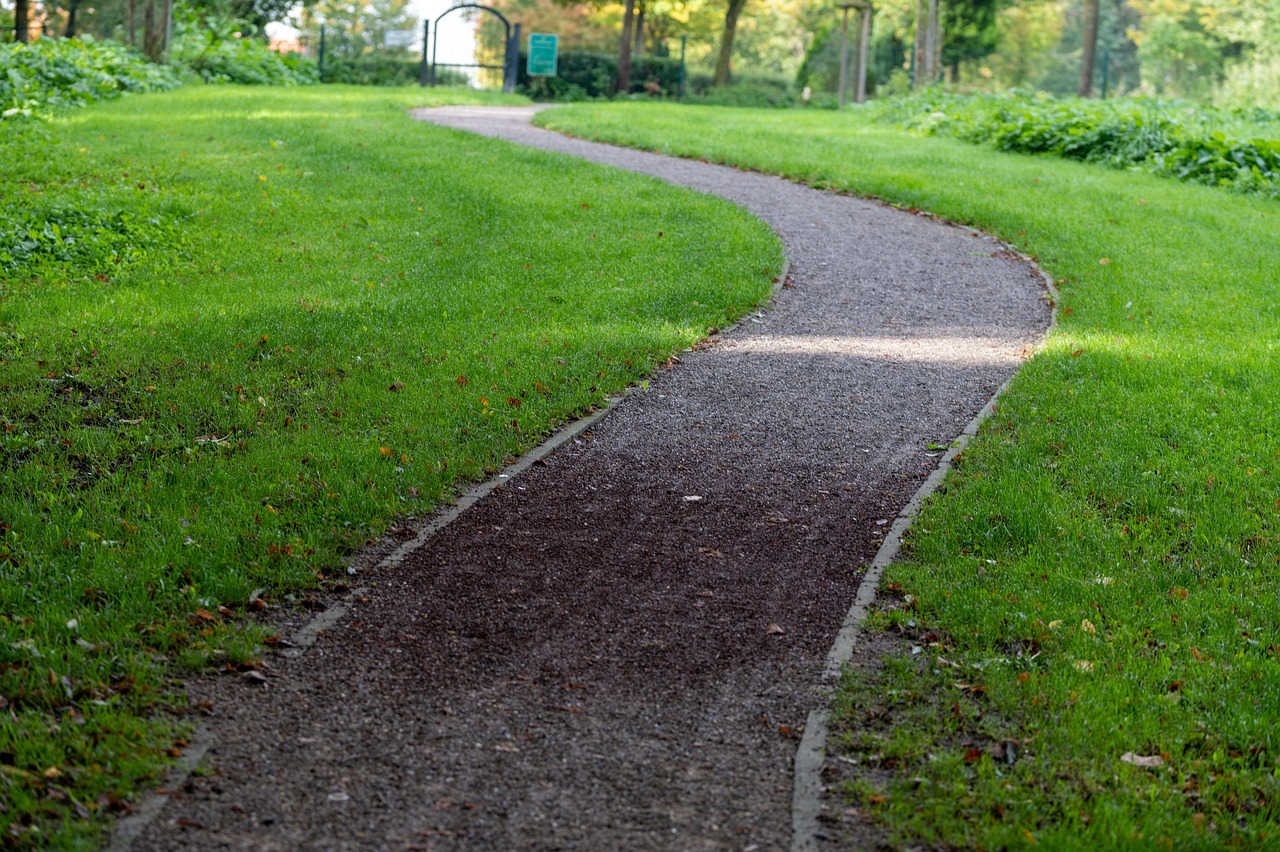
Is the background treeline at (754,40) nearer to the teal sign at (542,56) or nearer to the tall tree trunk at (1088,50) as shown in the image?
the tall tree trunk at (1088,50)

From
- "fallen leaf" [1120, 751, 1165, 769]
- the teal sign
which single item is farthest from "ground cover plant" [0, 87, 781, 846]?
the teal sign

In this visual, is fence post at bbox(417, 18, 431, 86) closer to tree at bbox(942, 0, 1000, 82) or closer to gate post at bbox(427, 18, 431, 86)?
gate post at bbox(427, 18, 431, 86)

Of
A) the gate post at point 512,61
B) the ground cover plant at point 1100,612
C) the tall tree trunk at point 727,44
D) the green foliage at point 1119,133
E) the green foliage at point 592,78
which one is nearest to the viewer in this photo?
the ground cover plant at point 1100,612

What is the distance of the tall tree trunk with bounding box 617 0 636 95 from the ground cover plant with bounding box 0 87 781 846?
20.7 meters

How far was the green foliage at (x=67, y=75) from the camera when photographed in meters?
18.8

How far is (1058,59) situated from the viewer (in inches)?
2687

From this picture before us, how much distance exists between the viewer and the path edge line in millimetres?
3482

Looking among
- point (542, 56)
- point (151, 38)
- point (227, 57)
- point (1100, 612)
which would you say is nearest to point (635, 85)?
point (542, 56)

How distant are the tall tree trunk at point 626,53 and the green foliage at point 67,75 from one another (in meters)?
14.0

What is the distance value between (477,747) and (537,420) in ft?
10.6

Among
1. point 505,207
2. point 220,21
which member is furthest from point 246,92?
point 505,207

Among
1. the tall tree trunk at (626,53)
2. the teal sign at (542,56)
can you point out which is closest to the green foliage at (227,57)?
the teal sign at (542,56)

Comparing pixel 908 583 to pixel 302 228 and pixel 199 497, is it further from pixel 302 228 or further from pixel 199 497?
pixel 302 228

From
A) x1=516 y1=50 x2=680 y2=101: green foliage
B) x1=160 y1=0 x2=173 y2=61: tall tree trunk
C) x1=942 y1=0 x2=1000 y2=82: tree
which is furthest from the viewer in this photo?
x1=942 y1=0 x2=1000 y2=82: tree
